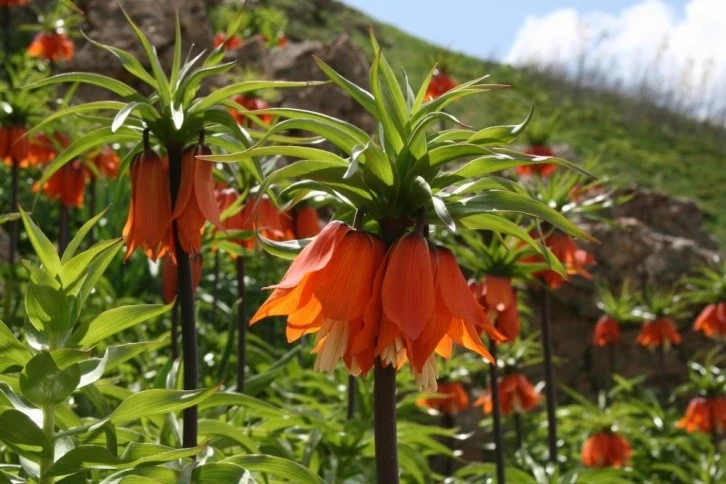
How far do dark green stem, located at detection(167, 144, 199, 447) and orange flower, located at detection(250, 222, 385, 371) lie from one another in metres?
0.53

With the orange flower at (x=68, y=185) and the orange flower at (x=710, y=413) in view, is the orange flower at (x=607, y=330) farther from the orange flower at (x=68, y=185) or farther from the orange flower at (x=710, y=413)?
the orange flower at (x=68, y=185)

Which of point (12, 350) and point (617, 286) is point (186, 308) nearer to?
point (12, 350)

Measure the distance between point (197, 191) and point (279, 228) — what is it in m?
1.00

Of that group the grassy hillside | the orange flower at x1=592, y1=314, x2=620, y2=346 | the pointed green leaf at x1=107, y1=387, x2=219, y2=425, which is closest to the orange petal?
the pointed green leaf at x1=107, y1=387, x2=219, y2=425

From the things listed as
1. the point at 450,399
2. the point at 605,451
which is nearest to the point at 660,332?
the point at 605,451

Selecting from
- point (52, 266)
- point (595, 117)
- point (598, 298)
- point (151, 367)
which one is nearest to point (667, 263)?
point (598, 298)

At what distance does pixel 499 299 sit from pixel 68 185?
2483mm

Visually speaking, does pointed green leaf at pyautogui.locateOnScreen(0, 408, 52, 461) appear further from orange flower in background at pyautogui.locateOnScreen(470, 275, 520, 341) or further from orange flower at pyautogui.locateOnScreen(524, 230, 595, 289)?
orange flower at pyautogui.locateOnScreen(524, 230, 595, 289)

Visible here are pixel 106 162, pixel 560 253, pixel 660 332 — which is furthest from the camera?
pixel 660 332

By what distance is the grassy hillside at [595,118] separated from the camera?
22.2m

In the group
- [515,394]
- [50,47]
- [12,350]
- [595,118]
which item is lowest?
[12,350]

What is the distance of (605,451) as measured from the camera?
A: 492 cm

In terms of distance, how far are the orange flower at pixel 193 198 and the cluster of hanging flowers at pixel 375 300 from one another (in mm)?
630

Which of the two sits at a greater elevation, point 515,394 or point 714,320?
point 714,320
